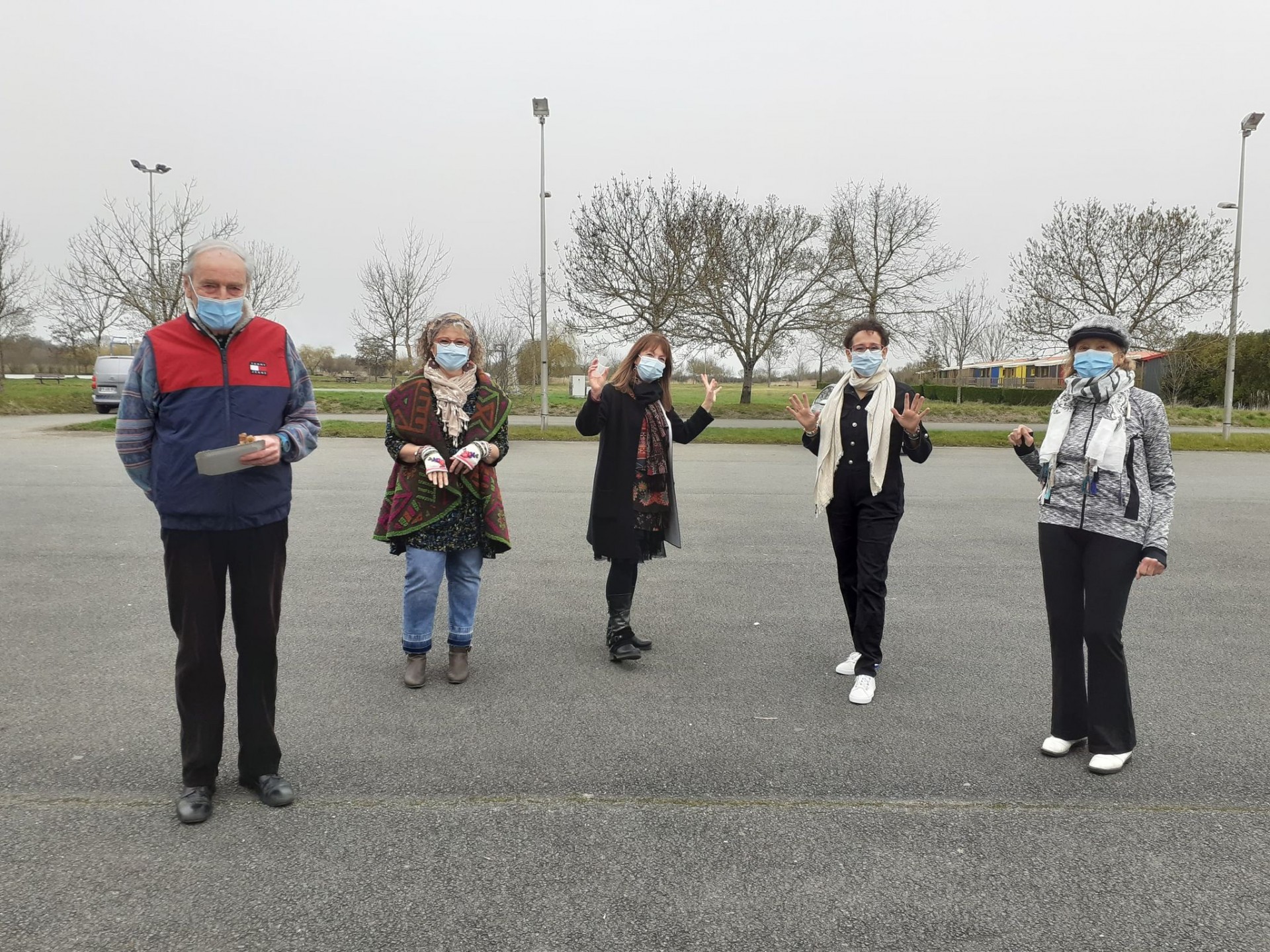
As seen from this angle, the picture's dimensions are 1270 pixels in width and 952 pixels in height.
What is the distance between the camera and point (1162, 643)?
532cm

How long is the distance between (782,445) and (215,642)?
59.9ft

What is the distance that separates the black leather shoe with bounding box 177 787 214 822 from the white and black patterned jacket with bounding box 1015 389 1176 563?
3570mm

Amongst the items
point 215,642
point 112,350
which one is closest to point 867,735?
point 215,642

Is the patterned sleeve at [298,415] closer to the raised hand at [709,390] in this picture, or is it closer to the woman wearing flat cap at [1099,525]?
the raised hand at [709,390]

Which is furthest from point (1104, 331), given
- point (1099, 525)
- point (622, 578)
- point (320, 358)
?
point (320, 358)

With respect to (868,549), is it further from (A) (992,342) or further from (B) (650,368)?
(A) (992,342)

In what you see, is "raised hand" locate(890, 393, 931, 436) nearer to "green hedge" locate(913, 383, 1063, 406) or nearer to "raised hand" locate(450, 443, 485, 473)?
"raised hand" locate(450, 443, 485, 473)

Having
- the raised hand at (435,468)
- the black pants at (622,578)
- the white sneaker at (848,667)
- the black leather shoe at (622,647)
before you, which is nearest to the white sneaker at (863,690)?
the white sneaker at (848,667)

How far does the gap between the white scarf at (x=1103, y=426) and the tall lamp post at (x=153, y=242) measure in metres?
25.5

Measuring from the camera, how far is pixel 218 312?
304 centimetres

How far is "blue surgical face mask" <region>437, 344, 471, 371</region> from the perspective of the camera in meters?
4.27

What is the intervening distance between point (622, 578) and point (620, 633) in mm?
320

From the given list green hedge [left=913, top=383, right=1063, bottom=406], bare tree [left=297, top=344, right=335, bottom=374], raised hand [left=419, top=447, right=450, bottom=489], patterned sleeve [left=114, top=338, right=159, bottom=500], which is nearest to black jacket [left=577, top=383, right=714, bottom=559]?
raised hand [left=419, top=447, right=450, bottom=489]

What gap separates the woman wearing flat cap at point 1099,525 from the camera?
139 inches
